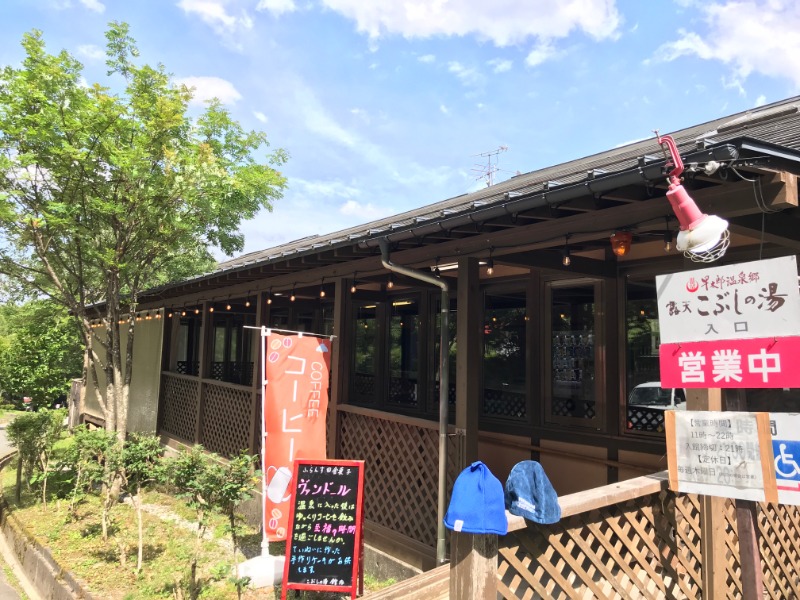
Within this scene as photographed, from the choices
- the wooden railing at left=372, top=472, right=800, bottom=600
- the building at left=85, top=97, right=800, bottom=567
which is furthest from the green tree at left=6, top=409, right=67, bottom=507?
the wooden railing at left=372, top=472, right=800, bottom=600

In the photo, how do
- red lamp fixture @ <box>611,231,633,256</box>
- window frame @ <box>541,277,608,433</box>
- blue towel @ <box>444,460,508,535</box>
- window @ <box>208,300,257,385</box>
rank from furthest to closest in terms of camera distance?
window @ <box>208,300,257,385</box> → window frame @ <box>541,277,608,433</box> → red lamp fixture @ <box>611,231,633,256</box> → blue towel @ <box>444,460,508,535</box>

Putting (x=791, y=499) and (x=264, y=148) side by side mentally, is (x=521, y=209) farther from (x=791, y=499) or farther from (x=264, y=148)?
(x=264, y=148)

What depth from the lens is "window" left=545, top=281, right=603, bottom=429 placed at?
5.78 m

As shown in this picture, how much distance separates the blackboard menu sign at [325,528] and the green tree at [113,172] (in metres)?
4.80

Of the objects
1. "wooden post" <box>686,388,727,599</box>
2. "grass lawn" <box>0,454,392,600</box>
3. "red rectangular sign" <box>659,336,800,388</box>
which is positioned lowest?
"grass lawn" <box>0,454,392,600</box>

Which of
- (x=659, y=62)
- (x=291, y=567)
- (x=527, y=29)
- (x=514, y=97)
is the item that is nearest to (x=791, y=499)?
(x=291, y=567)

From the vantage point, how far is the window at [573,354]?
578 cm

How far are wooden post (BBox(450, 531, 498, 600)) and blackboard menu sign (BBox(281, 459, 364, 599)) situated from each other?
2.86 metres

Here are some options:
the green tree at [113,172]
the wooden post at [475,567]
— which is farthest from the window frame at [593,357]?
the green tree at [113,172]

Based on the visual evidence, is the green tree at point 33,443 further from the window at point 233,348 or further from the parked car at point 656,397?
the parked car at point 656,397

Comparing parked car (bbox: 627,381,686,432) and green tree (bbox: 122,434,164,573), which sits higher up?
parked car (bbox: 627,381,686,432)

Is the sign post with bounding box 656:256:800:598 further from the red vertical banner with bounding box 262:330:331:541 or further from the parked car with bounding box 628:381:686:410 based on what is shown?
the red vertical banner with bounding box 262:330:331:541

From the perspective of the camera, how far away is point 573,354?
6008mm

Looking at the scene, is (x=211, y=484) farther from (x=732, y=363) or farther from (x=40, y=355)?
(x=40, y=355)
